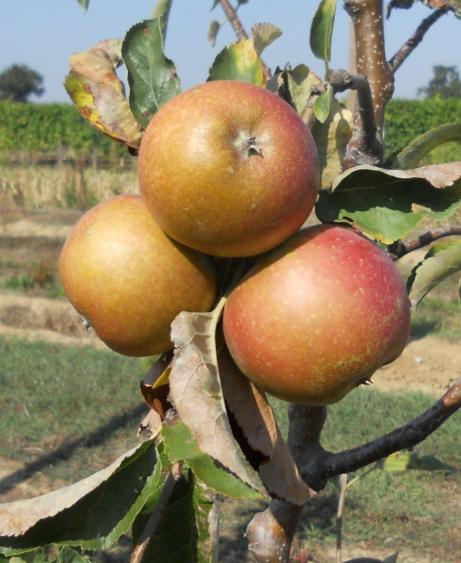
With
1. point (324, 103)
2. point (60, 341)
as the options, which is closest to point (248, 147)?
point (324, 103)

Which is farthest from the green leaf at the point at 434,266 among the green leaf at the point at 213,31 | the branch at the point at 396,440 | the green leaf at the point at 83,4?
the green leaf at the point at 213,31

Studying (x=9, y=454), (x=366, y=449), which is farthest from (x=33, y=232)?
(x=366, y=449)

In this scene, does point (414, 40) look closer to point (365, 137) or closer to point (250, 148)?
point (365, 137)

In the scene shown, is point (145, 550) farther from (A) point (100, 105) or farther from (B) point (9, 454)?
(B) point (9, 454)

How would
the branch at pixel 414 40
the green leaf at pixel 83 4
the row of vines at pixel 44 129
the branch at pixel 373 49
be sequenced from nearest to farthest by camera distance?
the branch at pixel 373 49 → the branch at pixel 414 40 → the green leaf at pixel 83 4 → the row of vines at pixel 44 129

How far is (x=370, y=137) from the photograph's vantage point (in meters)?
0.87

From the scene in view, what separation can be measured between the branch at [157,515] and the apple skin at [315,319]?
0.18 meters

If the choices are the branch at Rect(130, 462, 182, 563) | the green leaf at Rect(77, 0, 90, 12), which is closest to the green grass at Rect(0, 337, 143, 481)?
the green leaf at Rect(77, 0, 90, 12)

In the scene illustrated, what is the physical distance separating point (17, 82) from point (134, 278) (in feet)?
148

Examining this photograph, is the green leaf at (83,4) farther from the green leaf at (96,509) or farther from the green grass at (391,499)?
the green grass at (391,499)

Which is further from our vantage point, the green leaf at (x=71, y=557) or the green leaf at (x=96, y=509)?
the green leaf at (x=71, y=557)

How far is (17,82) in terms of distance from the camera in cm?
4303

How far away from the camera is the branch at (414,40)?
1.20 metres

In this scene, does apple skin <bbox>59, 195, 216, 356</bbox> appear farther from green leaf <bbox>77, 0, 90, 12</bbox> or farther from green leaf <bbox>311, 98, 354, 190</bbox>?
green leaf <bbox>77, 0, 90, 12</bbox>
